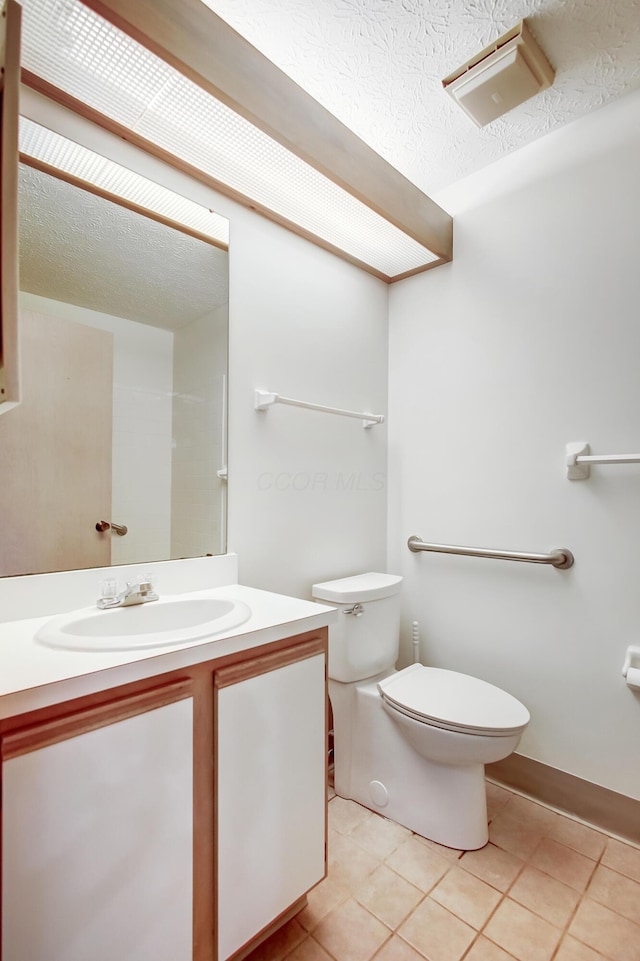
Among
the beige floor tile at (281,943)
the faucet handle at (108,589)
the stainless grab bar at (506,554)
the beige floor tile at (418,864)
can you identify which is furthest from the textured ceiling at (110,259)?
the beige floor tile at (418,864)

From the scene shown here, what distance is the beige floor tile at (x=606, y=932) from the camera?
3.71 ft

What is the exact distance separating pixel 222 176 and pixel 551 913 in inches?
94.1

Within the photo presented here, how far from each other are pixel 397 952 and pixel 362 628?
33.7 inches

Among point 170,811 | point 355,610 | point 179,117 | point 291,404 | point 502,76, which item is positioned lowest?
point 170,811

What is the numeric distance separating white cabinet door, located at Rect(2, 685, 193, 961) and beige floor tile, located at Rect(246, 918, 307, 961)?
0.34 m

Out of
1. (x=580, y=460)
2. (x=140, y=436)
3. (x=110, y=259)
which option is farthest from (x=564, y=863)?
(x=110, y=259)

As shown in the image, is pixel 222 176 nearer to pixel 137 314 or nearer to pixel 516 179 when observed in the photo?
pixel 137 314

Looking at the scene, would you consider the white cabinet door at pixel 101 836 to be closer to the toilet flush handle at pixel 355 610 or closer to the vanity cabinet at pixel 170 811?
the vanity cabinet at pixel 170 811

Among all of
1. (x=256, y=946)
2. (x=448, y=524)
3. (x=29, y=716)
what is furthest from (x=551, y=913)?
(x=29, y=716)

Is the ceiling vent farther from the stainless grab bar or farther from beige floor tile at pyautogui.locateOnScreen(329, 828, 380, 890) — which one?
beige floor tile at pyautogui.locateOnScreen(329, 828, 380, 890)

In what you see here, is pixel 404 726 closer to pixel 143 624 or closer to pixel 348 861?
pixel 348 861

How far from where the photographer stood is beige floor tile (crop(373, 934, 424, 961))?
1.11 metres

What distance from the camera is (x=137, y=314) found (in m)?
1.39

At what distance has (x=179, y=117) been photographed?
1.28 m
